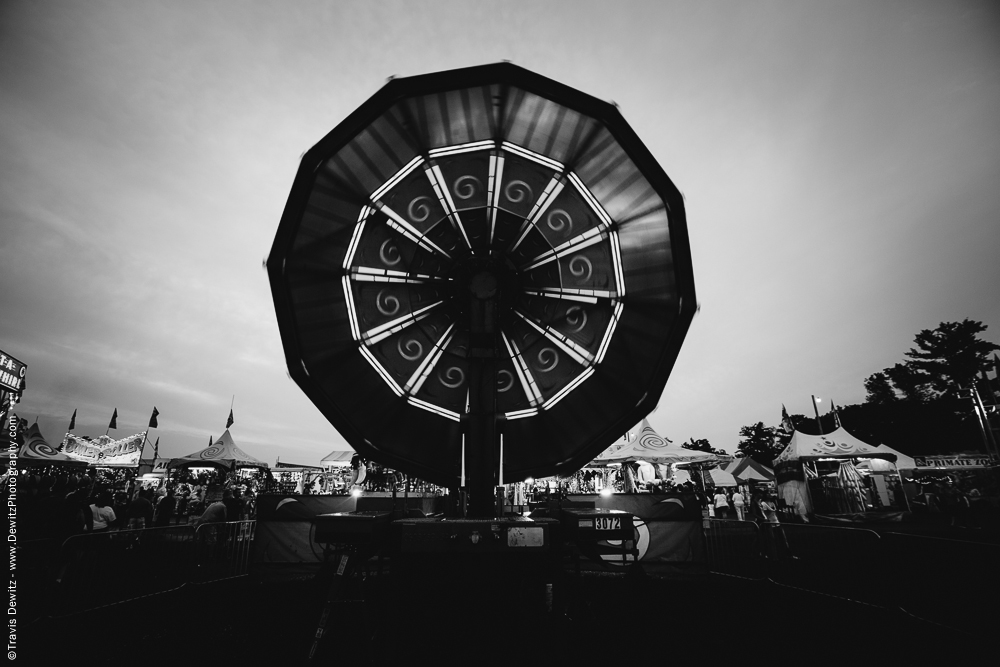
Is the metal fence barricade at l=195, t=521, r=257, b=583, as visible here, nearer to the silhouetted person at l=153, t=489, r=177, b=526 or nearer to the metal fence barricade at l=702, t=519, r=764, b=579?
the silhouetted person at l=153, t=489, r=177, b=526

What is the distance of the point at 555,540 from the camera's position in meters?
4.37

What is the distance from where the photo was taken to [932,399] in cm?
6888

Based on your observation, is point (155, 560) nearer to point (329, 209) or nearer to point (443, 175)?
point (329, 209)

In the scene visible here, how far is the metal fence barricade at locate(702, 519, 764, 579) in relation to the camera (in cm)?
1024

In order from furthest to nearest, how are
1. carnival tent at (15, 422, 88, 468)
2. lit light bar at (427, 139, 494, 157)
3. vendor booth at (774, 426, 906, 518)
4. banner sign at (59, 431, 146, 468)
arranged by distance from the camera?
banner sign at (59, 431, 146, 468), carnival tent at (15, 422, 88, 468), vendor booth at (774, 426, 906, 518), lit light bar at (427, 139, 494, 157)

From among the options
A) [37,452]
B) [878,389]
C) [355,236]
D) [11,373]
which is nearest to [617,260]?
[355,236]

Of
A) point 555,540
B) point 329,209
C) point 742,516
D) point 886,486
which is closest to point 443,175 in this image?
point 329,209

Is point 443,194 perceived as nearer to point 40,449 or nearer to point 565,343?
point 565,343

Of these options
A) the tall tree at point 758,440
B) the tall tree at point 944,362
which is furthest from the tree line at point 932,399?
the tall tree at point 758,440

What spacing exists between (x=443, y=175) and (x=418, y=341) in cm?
278

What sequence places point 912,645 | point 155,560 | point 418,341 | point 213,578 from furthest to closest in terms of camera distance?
point 213,578
point 155,560
point 418,341
point 912,645

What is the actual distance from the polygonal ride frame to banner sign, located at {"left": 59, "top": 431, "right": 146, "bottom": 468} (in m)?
38.3

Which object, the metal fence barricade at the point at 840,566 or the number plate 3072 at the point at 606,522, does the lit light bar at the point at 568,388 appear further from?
the metal fence barricade at the point at 840,566

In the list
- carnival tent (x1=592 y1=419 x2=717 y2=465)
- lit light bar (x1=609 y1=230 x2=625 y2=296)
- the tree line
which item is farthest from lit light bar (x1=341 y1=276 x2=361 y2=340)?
the tree line
